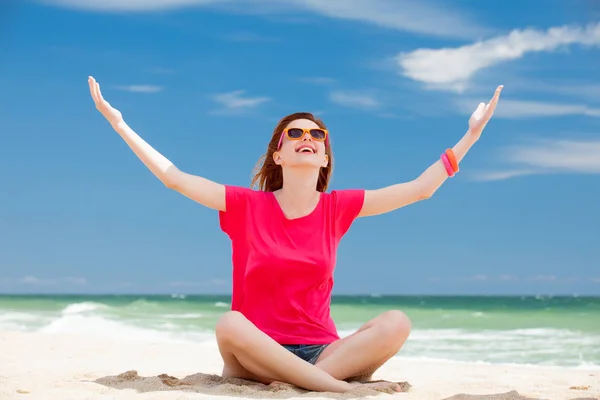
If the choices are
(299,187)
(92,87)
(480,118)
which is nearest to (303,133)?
(299,187)

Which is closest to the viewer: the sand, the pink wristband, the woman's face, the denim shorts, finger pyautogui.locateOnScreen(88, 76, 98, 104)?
the sand

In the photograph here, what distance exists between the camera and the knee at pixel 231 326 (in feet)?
13.4

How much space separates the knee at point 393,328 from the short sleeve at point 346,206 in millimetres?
669

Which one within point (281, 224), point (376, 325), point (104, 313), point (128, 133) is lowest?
point (104, 313)

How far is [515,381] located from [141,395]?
117 inches

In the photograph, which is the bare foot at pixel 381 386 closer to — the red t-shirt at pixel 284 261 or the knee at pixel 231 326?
the red t-shirt at pixel 284 261

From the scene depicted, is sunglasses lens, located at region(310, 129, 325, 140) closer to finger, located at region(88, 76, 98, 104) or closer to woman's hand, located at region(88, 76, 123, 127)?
woman's hand, located at region(88, 76, 123, 127)

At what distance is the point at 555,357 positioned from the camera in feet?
34.8

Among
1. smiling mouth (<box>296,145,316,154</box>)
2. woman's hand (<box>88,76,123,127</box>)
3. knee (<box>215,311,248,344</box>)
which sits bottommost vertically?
knee (<box>215,311,248,344</box>)

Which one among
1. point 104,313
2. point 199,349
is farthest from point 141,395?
point 104,313

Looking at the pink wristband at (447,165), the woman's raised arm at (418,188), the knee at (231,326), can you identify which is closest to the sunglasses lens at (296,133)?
the woman's raised arm at (418,188)

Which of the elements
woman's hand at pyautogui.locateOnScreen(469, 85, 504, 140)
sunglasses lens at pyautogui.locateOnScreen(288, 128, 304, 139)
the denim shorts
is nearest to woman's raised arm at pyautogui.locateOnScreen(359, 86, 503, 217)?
woman's hand at pyautogui.locateOnScreen(469, 85, 504, 140)

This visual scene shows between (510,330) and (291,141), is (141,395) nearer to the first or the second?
→ (291,141)

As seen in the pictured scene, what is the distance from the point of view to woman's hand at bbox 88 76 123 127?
444 cm
